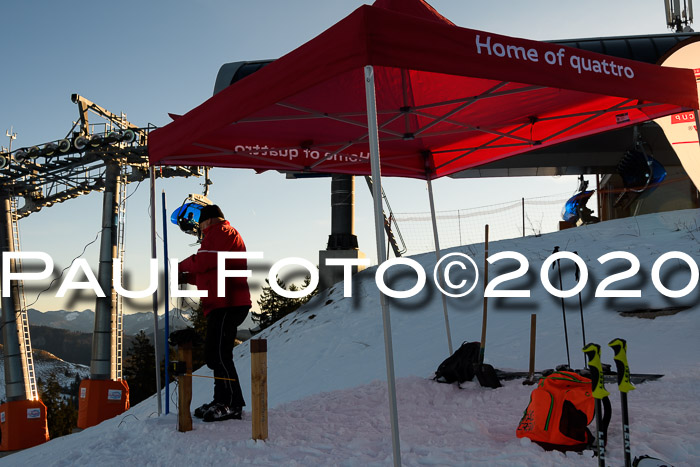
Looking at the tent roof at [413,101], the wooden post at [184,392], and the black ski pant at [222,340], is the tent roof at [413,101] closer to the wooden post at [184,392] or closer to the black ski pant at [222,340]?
the black ski pant at [222,340]

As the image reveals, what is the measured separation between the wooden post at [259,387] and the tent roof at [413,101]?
1.88 metres

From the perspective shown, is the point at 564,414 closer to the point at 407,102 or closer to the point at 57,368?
the point at 407,102

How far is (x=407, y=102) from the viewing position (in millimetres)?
6777

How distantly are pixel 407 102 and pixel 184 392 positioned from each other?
12.6 ft

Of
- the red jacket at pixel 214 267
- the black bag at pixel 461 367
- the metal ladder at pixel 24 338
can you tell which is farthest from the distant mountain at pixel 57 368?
the red jacket at pixel 214 267

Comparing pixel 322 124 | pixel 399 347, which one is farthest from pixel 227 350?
pixel 399 347

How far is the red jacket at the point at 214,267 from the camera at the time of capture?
5.62m

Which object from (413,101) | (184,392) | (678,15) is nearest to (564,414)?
(184,392)

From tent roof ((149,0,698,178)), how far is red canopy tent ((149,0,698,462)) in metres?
0.01

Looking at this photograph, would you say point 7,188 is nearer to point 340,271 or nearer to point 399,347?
point 340,271

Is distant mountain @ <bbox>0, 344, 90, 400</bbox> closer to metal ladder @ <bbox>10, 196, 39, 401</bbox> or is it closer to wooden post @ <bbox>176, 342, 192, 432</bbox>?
metal ladder @ <bbox>10, 196, 39, 401</bbox>

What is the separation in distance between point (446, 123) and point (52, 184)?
21.9m

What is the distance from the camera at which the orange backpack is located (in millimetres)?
4105

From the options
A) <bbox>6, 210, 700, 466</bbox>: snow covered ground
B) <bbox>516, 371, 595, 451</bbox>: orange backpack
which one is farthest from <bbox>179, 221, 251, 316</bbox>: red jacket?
<bbox>516, 371, 595, 451</bbox>: orange backpack
